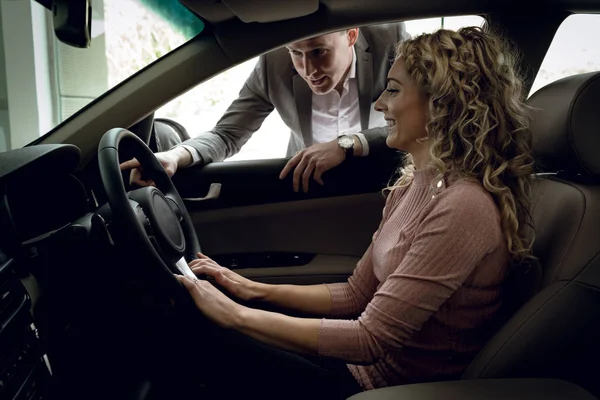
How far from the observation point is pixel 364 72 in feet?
6.60

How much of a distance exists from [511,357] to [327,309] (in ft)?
1.76

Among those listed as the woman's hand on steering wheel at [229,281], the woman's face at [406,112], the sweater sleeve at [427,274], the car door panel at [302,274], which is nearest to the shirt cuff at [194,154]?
the car door panel at [302,274]

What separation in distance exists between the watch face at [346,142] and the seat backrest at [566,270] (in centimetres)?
65

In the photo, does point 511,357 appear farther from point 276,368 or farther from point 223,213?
point 223,213

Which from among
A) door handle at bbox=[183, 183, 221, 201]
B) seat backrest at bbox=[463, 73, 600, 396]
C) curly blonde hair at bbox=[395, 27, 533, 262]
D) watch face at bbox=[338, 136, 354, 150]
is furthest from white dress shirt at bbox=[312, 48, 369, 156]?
seat backrest at bbox=[463, 73, 600, 396]

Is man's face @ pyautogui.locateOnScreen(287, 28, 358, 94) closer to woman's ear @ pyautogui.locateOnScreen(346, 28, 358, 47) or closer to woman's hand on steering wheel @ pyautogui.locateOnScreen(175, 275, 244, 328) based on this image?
woman's ear @ pyautogui.locateOnScreen(346, 28, 358, 47)

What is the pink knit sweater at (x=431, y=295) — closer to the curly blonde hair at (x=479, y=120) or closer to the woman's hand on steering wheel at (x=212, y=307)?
the curly blonde hair at (x=479, y=120)

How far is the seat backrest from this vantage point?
987mm

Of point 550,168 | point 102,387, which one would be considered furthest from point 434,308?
point 102,387

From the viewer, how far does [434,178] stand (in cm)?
118

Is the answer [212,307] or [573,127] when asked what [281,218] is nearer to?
[212,307]

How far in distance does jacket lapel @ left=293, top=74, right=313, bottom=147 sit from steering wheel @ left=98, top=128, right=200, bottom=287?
2.55 feet

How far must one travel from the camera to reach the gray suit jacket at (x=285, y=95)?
1988 millimetres

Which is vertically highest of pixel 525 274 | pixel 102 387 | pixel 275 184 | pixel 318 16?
pixel 318 16
